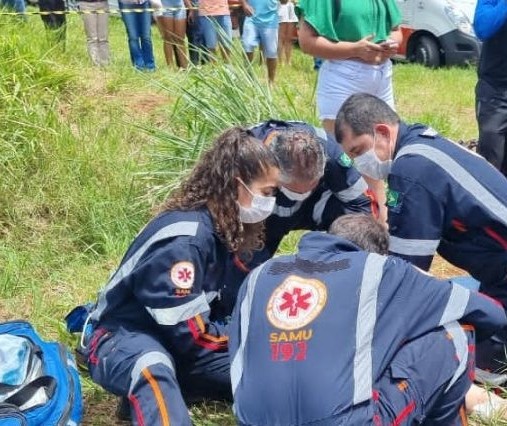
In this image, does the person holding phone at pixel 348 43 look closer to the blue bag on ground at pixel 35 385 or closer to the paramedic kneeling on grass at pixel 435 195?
the paramedic kneeling on grass at pixel 435 195

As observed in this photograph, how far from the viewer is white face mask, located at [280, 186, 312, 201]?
3.73 meters

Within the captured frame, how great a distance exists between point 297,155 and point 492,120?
1717 millimetres

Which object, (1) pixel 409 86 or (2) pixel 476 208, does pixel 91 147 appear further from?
(1) pixel 409 86

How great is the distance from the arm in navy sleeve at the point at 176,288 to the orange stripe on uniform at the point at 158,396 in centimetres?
18

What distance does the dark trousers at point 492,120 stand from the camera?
15.8 feet

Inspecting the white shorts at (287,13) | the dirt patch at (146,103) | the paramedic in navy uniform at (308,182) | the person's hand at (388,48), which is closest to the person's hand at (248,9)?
the white shorts at (287,13)

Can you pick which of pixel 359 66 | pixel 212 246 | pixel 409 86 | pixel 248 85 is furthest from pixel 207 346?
pixel 409 86

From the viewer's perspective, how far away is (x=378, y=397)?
2.53 metres

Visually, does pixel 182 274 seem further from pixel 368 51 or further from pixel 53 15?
pixel 53 15

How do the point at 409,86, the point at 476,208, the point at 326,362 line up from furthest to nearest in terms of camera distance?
1. the point at 409,86
2. the point at 476,208
3. the point at 326,362

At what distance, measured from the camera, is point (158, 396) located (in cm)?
294

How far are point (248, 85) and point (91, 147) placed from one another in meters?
1.08

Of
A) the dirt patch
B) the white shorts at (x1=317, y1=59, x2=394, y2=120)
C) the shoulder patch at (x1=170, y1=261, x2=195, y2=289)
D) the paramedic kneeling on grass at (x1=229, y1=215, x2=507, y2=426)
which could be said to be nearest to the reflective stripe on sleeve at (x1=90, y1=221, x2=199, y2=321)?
the shoulder patch at (x1=170, y1=261, x2=195, y2=289)

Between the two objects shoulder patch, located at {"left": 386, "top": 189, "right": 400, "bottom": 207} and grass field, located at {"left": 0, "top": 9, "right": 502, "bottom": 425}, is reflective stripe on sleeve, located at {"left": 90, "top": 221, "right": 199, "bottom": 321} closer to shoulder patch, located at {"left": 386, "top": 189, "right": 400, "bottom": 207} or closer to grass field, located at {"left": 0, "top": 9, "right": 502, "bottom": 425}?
shoulder patch, located at {"left": 386, "top": 189, "right": 400, "bottom": 207}
